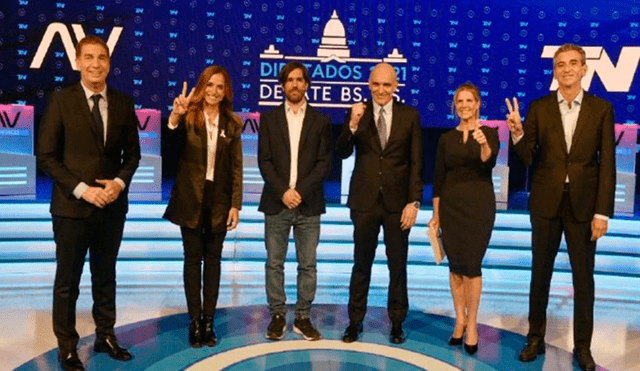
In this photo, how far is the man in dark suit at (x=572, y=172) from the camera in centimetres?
366

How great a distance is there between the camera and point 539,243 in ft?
12.7

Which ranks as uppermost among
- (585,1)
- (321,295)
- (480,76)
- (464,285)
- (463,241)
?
(585,1)

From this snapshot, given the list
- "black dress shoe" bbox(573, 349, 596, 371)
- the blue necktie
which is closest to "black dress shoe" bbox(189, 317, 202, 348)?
the blue necktie

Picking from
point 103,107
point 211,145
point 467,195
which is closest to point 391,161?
point 467,195

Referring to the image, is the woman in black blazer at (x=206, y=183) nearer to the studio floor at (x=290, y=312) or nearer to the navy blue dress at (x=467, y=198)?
the studio floor at (x=290, y=312)

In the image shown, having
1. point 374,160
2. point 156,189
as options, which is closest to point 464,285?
point 374,160

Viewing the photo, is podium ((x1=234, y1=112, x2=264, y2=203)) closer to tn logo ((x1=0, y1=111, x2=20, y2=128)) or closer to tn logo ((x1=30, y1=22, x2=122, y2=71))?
tn logo ((x1=30, y1=22, x2=122, y2=71))

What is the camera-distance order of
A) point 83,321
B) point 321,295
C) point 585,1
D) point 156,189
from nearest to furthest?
point 83,321 < point 321,295 < point 156,189 < point 585,1

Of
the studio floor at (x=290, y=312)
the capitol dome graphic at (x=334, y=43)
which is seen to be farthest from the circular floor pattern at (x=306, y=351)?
the capitol dome graphic at (x=334, y=43)

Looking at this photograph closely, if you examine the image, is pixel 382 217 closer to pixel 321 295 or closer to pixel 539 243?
pixel 539 243

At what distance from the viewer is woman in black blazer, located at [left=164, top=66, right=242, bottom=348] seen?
12.6 ft

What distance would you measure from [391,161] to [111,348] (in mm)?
1889

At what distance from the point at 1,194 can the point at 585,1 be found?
695 centimetres

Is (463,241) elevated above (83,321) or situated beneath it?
elevated above
